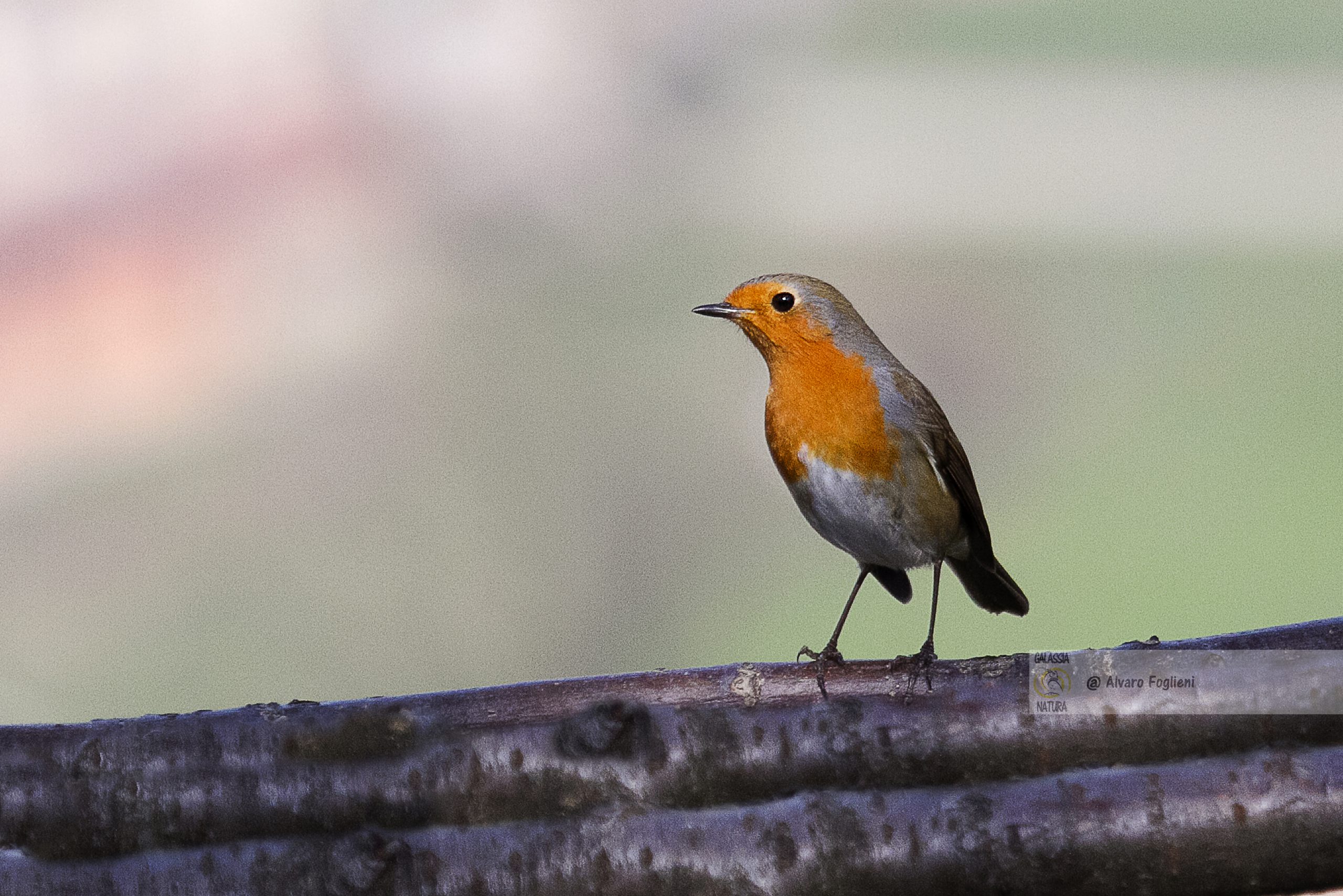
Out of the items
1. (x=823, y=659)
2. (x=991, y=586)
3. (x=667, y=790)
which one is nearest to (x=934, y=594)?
(x=991, y=586)

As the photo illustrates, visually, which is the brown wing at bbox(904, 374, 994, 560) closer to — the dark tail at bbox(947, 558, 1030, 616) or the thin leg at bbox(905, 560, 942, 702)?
the dark tail at bbox(947, 558, 1030, 616)

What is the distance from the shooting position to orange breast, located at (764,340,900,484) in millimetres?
1843

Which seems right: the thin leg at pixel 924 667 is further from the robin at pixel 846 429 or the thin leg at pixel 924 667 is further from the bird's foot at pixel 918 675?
the robin at pixel 846 429

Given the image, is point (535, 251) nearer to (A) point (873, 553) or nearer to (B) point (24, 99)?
(B) point (24, 99)

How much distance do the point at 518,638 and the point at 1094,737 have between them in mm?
3337

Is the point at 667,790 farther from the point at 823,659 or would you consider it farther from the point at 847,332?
the point at 847,332

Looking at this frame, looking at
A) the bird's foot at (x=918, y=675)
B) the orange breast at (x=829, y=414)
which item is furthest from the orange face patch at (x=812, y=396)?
the bird's foot at (x=918, y=675)

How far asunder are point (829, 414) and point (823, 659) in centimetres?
47

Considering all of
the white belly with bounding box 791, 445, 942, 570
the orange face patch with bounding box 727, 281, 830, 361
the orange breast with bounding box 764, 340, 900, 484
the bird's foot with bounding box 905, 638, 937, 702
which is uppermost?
the orange face patch with bounding box 727, 281, 830, 361

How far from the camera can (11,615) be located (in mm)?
4605

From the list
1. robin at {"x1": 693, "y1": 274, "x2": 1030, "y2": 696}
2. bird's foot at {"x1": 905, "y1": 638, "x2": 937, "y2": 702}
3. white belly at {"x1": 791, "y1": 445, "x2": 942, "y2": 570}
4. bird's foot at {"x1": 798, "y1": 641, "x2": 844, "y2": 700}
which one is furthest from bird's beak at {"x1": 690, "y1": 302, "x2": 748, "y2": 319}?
bird's foot at {"x1": 905, "y1": 638, "x2": 937, "y2": 702}

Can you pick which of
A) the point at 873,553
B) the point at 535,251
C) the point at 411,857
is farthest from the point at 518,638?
the point at 411,857

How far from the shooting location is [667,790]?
1.19 metres

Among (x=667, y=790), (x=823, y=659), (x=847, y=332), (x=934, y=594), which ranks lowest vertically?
(x=667, y=790)
